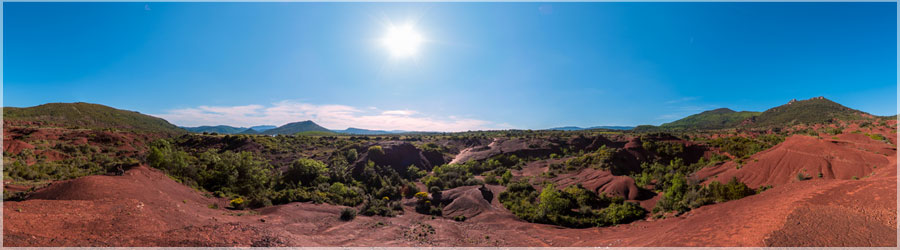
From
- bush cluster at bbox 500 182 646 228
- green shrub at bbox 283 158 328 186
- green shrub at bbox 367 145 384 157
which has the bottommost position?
bush cluster at bbox 500 182 646 228

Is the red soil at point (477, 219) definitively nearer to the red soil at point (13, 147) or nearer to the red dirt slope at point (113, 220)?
the red dirt slope at point (113, 220)

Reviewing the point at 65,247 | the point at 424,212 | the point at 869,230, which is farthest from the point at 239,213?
the point at 869,230

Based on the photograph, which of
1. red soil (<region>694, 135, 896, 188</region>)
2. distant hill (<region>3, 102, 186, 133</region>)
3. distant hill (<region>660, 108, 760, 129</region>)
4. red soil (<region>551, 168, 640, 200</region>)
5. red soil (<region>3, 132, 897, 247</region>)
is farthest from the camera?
distant hill (<region>660, 108, 760, 129</region>)

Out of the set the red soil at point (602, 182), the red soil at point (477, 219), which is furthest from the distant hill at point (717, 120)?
the red soil at point (477, 219)

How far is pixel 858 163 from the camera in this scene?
20.4 m

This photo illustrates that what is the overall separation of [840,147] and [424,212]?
36683 millimetres

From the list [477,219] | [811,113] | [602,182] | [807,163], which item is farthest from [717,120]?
[477,219]

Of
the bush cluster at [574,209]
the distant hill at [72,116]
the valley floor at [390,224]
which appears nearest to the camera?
the valley floor at [390,224]

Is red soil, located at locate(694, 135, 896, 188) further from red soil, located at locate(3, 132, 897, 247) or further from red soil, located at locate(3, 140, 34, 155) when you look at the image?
red soil, located at locate(3, 140, 34, 155)

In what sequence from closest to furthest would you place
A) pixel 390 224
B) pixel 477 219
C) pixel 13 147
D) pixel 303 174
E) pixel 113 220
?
pixel 113 220, pixel 390 224, pixel 477 219, pixel 13 147, pixel 303 174

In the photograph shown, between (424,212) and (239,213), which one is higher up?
(239,213)

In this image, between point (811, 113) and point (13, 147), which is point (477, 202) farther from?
point (811, 113)

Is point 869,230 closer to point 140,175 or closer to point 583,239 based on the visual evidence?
point 583,239

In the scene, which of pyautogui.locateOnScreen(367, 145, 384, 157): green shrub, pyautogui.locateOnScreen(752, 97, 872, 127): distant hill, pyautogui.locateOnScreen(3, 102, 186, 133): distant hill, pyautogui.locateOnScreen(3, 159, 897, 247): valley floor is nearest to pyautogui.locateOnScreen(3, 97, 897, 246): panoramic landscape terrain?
pyautogui.locateOnScreen(3, 159, 897, 247): valley floor
